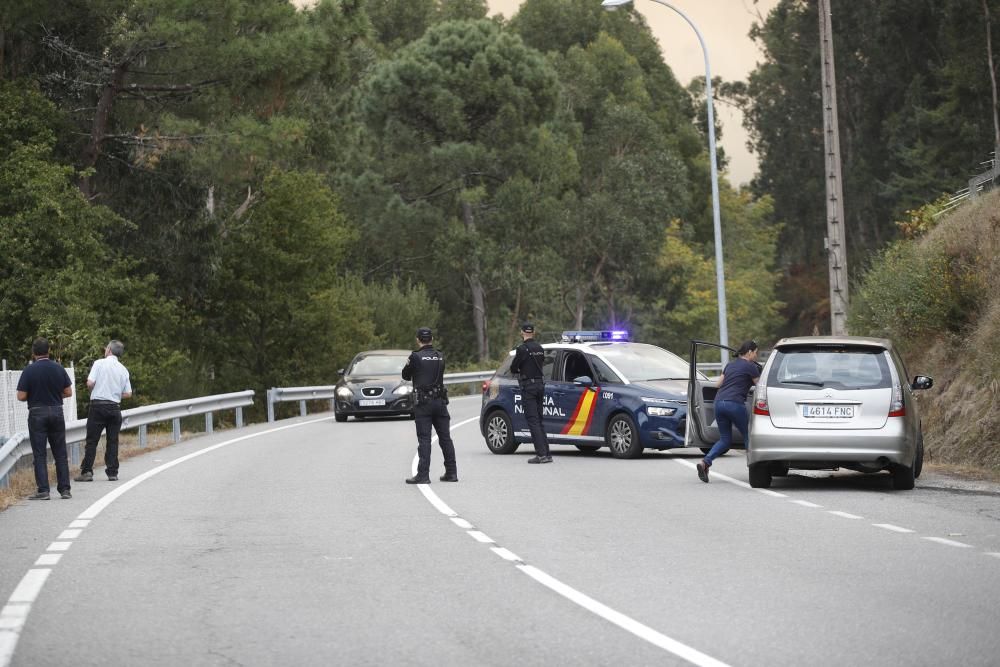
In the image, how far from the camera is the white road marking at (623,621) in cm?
794

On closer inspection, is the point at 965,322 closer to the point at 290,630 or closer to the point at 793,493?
the point at 793,493

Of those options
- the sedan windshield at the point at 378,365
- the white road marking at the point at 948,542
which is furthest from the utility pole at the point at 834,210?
the sedan windshield at the point at 378,365

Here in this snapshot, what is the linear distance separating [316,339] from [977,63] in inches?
1411

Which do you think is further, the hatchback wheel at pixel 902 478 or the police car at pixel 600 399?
the police car at pixel 600 399

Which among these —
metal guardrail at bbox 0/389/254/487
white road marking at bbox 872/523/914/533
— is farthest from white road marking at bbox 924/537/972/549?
metal guardrail at bbox 0/389/254/487

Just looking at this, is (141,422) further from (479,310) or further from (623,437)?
(479,310)

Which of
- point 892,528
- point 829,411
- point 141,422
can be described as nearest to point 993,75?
point 141,422

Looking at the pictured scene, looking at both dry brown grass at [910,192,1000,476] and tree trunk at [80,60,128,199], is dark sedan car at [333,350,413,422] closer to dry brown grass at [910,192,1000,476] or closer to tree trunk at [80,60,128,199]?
tree trunk at [80,60,128,199]

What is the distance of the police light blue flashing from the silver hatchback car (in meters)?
7.01

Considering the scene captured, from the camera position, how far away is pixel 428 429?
62.0ft

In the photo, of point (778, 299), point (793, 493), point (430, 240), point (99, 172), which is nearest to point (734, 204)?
point (778, 299)

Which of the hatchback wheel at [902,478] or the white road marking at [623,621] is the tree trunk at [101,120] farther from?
the white road marking at [623,621]

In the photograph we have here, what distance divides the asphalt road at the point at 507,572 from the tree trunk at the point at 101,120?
21973mm

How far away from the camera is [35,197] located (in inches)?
1438
